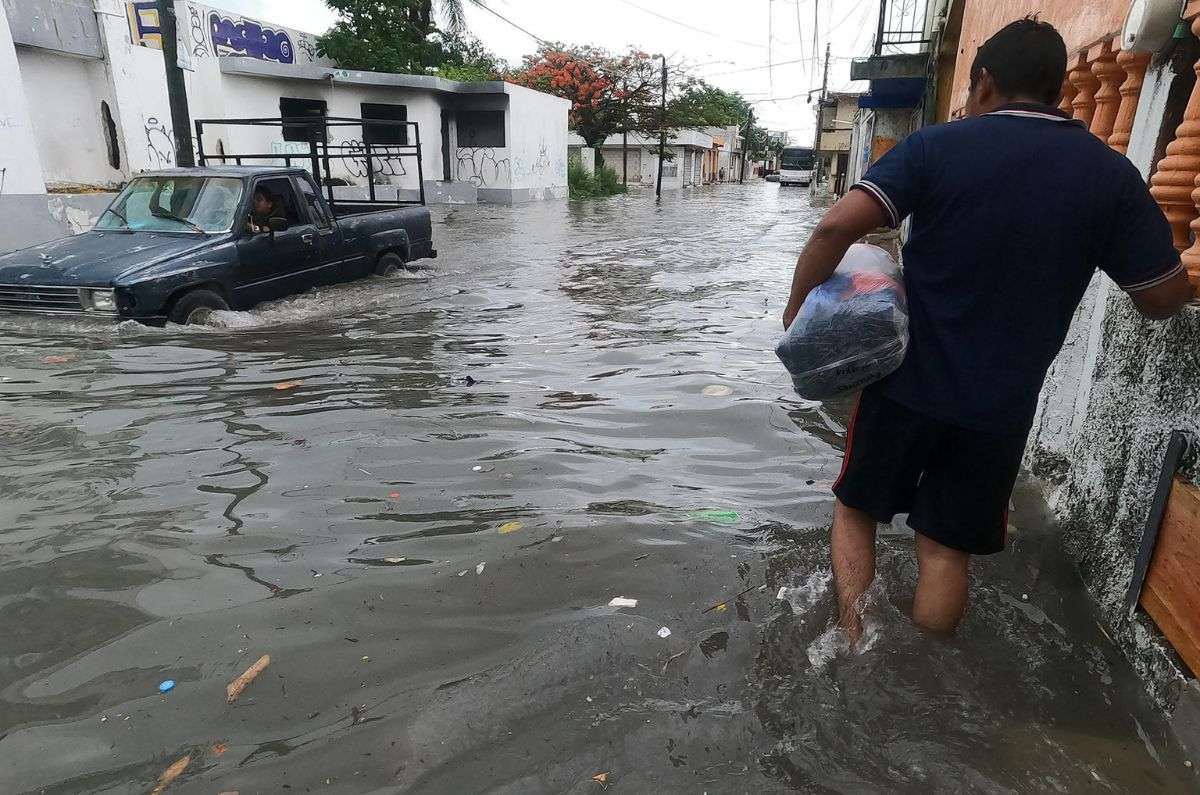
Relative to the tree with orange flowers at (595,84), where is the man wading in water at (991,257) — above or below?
below

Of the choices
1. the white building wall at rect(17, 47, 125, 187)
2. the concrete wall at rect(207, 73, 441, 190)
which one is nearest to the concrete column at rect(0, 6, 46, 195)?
the white building wall at rect(17, 47, 125, 187)

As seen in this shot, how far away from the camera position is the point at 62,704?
6.97 ft

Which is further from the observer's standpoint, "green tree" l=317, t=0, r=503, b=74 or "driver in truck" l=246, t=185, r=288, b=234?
"green tree" l=317, t=0, r=503, b=74

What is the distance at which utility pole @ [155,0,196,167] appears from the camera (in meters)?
8.91

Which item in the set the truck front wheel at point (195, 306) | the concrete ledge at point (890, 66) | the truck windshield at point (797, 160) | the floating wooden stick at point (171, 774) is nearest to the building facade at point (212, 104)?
the truck front wheel at point (195, 306)

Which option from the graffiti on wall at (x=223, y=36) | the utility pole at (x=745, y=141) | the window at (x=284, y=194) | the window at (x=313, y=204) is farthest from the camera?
the utility pole at (x=745, y=141)

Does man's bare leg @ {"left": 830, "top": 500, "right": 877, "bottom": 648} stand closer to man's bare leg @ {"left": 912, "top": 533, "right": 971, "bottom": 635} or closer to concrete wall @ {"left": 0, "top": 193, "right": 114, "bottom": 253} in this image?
man's bare leg @ {"left": 912, "top": 533, "right": 971, "bottom": 635}

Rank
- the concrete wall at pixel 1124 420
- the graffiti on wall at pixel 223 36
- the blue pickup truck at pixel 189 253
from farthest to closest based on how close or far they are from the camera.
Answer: the graffiti on wall at pixel 223 36, the blue pickup truck at pixel 189 253, the concrete wall at pixel 1124 420

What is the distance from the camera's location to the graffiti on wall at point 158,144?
13359 millimetres

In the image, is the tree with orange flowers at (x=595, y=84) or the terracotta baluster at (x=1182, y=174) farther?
the tree with orange flowers at (x=595, y=84)

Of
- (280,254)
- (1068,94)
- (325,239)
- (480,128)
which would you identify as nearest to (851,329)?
(1068,94)

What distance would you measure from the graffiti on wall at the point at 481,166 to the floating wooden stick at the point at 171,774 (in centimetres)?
2517

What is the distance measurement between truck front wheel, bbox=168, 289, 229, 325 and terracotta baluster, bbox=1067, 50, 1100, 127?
21.7 feet

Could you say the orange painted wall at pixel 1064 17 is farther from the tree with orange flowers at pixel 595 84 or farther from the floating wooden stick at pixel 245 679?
the tree with orange flowers at pixel 595 84
